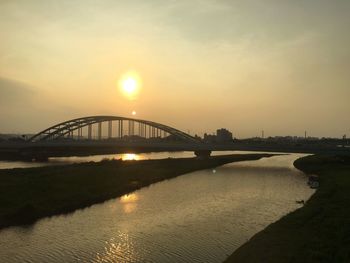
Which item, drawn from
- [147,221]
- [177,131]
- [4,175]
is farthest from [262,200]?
[177,131]

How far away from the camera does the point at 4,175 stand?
40812mm

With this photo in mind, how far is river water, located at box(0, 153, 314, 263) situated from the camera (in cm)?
1802

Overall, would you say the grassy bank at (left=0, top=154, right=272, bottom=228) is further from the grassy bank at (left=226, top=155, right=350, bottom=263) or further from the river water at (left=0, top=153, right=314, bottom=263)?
the grassy bank at (left=226, top=155, right=350, bottom=263)

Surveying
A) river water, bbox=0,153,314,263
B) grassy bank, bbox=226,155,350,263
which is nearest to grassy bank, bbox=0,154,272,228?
river water, bbox=0,153,314,263

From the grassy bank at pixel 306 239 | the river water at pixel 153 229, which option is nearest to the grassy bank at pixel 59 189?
the river water at pixel 153 229

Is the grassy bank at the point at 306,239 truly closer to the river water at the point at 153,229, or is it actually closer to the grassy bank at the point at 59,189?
the river water at the point at 153,229

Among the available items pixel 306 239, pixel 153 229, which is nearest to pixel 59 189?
pixel 153 229

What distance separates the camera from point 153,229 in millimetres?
22438

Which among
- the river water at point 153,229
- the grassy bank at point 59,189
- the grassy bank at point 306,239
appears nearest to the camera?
the grassy bank at point 306,239

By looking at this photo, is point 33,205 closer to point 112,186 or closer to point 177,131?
point 112,186

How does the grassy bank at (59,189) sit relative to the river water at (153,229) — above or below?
above

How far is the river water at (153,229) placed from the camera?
18.0m

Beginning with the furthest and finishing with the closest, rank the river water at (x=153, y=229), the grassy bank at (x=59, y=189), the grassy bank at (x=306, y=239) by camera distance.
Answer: the grassy bank at (x=59, y=189)
the river water at (x=153, y=229)
the grassy bank at (x=306, y=239)

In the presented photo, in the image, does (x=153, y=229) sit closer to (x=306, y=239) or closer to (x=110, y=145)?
(x=306, y=239)
